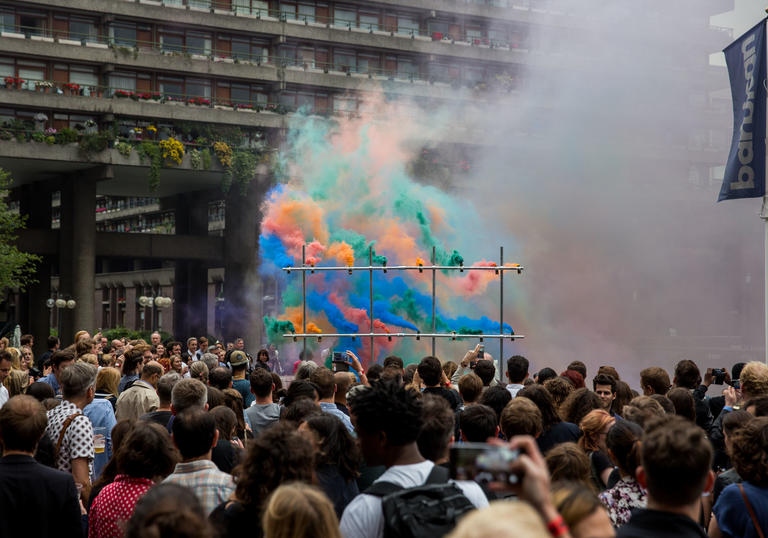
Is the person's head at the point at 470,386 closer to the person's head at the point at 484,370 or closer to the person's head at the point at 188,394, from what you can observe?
the person's head at the point at 484,370

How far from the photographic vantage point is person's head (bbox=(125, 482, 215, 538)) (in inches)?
124

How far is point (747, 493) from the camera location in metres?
4.99

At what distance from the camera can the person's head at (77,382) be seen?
7215 millimetres

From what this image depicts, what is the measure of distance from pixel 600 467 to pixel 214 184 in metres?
44.6

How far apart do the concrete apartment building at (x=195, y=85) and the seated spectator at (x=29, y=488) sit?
37743 millimetres

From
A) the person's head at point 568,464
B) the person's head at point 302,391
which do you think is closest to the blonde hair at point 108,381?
the person's head at point 302,391

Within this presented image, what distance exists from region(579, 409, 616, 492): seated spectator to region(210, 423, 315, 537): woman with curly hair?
2288mm

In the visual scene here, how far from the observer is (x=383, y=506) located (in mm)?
3967

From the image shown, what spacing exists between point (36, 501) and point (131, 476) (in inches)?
20.6

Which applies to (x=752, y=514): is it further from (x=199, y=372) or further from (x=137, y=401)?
(x=199, y=372)

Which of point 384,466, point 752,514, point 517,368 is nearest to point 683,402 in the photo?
point 517,368

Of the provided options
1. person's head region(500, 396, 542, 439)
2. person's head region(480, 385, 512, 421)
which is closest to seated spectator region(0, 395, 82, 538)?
person's head region(500, 396, 542, 439)

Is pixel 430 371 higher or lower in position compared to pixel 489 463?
lower

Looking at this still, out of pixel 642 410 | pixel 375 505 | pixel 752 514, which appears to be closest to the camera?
pixel 375 505
